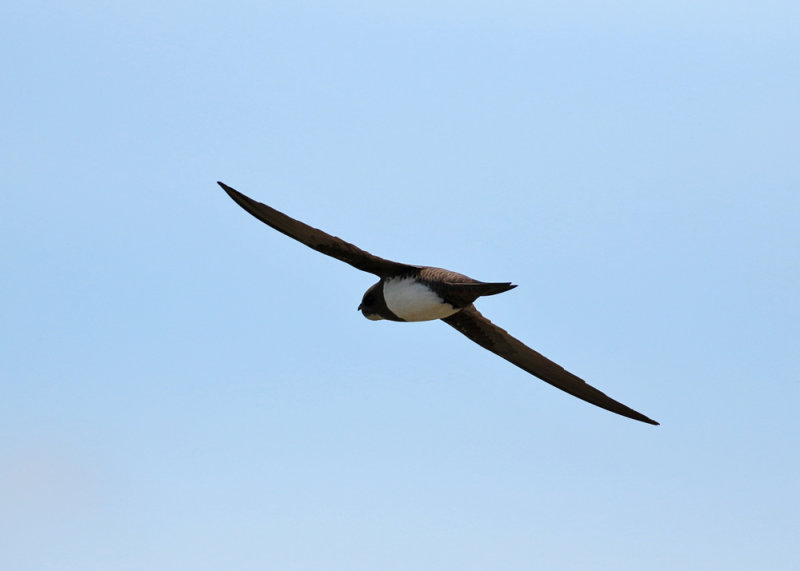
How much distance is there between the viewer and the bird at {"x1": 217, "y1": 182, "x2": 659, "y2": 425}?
1171 cm

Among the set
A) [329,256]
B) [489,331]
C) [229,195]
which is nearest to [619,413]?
[489,331]

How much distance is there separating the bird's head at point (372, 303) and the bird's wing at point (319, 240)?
351mm

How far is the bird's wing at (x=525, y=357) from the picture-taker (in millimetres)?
13648

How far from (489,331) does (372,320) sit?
143cm

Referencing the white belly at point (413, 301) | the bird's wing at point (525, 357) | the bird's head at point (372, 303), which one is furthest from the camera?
the bird's wing at point (525, 357)

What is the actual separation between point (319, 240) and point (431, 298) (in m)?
1.40

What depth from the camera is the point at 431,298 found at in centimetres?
1244

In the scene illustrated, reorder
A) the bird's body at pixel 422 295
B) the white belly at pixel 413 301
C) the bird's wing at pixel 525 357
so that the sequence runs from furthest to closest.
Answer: the bird's wing at pixel 525 357
the white belly at pixel 413 301
the bird's body at pixel 422 295

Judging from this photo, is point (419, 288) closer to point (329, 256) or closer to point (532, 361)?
point (329, 256)

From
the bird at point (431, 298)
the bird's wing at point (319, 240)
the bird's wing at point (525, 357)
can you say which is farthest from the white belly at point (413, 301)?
the bird's wing at point (525, 357)

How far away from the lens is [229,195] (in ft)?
37.6

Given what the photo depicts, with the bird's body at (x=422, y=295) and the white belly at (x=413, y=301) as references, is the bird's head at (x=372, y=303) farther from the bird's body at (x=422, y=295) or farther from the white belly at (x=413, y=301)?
the white belly at (x=413, y=301)

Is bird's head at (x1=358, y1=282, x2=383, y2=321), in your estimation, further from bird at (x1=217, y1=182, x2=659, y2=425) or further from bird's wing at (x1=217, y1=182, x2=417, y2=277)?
bird's wing at (x1=217, y1=182, x2=417, y2=277)

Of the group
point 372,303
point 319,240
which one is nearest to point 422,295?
point 372,303
